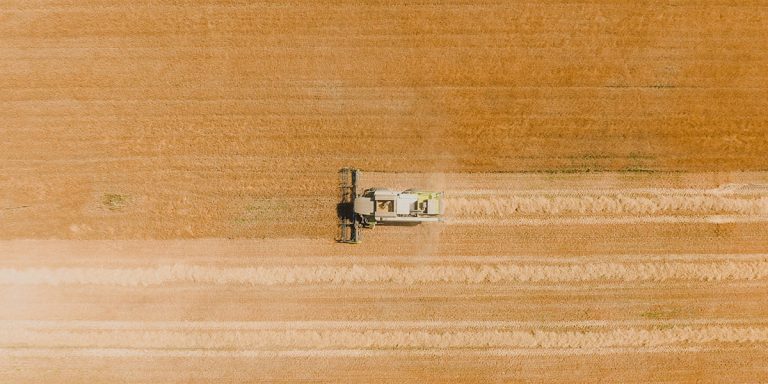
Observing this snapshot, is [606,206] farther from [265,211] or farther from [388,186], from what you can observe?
[265,211]

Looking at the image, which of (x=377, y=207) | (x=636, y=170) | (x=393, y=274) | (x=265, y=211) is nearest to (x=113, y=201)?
(x=265, y=211)

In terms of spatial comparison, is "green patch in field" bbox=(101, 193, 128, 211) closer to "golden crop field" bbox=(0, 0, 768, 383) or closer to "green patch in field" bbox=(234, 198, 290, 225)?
"golden crop field" bbox=(0, 0, 768, 383)

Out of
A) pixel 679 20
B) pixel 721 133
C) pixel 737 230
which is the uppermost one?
pixel 679 20

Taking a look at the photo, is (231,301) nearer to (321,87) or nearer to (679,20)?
(321,87)

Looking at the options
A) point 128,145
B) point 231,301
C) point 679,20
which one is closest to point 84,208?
point 128,145

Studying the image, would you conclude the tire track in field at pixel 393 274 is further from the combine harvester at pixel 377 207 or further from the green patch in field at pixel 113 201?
the green patch in field at pixel 113 201

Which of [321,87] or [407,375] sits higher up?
[321,87]

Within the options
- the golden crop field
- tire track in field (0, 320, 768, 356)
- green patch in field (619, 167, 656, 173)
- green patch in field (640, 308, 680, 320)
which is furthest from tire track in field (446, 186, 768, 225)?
tire track in field (0, 320, 768, 356)
